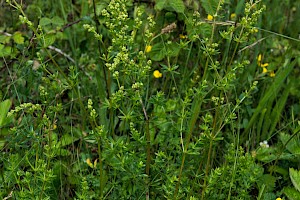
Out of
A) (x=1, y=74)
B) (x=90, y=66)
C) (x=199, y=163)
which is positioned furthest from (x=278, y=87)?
(x=1, y=74)

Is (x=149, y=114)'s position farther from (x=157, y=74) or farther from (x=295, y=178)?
(x=295, y=178)

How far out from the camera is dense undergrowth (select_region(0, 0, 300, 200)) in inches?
76.5

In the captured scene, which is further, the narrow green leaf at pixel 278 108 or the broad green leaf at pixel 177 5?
the narrow green leaf at pixel 278 108

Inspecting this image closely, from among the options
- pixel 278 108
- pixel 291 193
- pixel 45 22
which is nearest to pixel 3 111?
pixel 45 22

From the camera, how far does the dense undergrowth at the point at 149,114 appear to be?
6.38ft

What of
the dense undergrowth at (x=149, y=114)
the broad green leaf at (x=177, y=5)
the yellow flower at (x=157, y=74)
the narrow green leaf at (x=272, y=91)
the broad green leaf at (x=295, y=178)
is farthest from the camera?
the yellow flower at (x=157, y=74)

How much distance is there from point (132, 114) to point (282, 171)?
0.78 m

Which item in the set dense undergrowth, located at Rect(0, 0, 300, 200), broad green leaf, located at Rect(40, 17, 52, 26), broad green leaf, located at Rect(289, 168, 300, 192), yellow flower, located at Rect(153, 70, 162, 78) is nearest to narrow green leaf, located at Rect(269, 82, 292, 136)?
dense undergrowth, located at Rect(0, 0, 300, 200)

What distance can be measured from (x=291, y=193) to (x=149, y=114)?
73 cm

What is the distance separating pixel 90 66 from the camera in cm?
289

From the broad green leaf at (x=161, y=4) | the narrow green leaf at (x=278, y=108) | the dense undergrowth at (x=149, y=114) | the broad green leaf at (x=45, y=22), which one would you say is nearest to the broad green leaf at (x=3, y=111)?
the dense undergrowth at (x=149, y=114)

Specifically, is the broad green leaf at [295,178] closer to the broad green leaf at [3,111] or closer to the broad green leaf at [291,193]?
the broad green leaf at [291,193]

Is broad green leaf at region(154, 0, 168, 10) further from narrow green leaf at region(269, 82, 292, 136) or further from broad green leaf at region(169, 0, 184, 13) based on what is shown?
narrow green leaf at region(269, 82, 292, 136)

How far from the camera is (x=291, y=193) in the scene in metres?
2.19
